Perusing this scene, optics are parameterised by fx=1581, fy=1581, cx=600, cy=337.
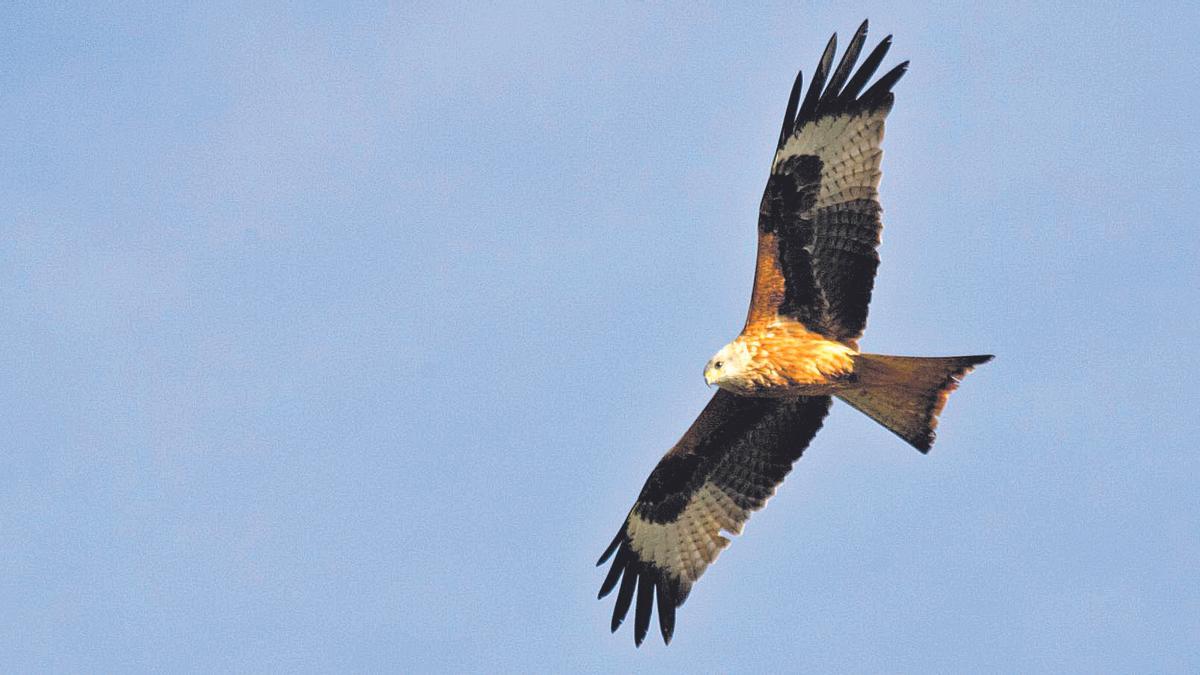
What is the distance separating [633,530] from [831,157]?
3.52 m

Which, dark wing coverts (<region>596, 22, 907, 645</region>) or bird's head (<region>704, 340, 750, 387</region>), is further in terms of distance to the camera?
bird's head (<region>704, 340, 750, 387</region>)

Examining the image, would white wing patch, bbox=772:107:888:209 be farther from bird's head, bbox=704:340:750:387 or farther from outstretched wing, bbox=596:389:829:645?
outstretched wing, bbox=596:389:829:645

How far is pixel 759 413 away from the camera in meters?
11.7

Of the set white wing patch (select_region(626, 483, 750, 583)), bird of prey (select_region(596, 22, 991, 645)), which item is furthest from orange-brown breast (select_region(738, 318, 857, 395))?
white wing patch (select_region(626, 483, 750, 583))

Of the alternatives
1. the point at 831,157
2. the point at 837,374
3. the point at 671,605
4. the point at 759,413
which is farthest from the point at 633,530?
the point at 831,157

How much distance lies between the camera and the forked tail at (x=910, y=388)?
10.5 meters

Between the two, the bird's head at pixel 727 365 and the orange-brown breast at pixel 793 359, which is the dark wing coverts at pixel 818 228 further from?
the bird's head at pixel 727 365

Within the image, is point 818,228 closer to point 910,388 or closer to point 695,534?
point 910,388

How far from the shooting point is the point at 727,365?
1086cm

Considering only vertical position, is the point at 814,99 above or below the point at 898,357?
above

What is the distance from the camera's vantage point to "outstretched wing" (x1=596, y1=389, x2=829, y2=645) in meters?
11.7

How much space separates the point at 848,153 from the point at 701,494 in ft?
9.85

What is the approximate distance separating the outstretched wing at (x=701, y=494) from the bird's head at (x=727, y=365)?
2.59 ft

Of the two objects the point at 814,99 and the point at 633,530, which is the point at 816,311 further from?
the point at 633,530
